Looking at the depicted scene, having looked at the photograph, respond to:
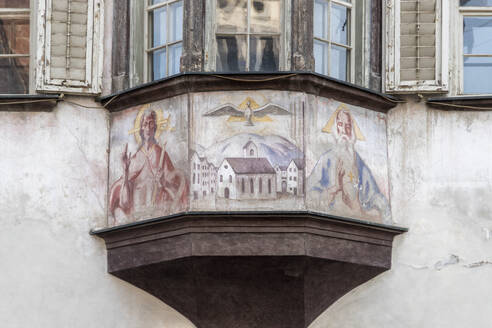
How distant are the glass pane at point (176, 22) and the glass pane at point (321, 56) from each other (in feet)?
3.81

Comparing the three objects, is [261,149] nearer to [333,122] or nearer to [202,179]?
[202,179]

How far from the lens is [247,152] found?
39.8ft

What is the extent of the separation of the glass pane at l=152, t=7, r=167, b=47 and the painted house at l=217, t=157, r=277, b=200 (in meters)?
1.50

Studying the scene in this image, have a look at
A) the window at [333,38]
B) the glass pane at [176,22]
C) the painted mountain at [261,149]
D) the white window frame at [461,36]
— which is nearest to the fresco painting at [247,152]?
the painted mountain at [261,149]

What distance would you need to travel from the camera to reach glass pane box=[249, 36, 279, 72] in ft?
41.0

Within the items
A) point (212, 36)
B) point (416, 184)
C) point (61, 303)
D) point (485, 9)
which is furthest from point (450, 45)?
point (61, 303)

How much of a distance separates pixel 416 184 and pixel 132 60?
2674 mm

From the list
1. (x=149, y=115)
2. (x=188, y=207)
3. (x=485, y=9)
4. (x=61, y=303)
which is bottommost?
(x=61, y=303)

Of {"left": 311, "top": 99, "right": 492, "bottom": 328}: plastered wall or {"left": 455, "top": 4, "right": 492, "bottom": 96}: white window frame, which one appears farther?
{"left": 455, "top": 4, "right": 492, "bottom": 96}: white window frame

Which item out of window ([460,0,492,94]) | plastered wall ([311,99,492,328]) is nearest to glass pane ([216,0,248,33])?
plastered wall ([311,99,492,328])

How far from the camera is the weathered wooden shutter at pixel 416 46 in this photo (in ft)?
42.1

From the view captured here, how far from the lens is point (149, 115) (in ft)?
41.2

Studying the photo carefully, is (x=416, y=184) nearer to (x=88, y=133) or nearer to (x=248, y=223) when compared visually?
(x=248, y=223)

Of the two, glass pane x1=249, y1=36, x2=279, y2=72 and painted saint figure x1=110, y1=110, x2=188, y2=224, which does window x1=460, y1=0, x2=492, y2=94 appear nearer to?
glass pane x1=249, y1=36, x2=279, y2=72
